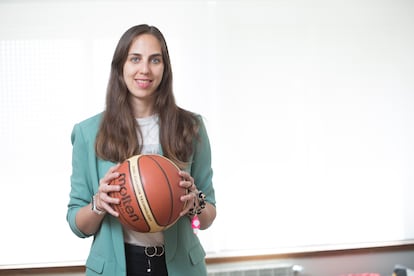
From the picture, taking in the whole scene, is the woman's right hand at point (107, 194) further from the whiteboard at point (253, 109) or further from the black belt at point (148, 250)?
the whiteboard at point (253, 109)

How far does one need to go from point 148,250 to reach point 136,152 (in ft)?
1.04

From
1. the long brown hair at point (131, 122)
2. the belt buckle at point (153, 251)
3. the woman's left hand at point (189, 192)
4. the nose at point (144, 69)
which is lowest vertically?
the belt buckle at point (153, 251)

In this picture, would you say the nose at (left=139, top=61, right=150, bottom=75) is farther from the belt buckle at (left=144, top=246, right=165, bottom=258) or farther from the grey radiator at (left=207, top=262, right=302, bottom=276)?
the grey radiator at (left=207, top=262, right=302, bottom=276)

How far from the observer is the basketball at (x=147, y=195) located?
55.4 inches

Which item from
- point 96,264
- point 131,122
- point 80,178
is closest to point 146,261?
point 96,264

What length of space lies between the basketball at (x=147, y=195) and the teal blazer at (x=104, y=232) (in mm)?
97

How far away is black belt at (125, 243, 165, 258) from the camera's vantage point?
1.50m

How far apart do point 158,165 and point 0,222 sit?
1.89 metres

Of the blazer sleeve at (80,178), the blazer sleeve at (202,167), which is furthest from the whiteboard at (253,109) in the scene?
the blazer sleeve at (80,178)

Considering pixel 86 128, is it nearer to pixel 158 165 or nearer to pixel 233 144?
pixel 158 165

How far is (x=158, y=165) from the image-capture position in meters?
1.46

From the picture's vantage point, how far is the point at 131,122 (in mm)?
1583

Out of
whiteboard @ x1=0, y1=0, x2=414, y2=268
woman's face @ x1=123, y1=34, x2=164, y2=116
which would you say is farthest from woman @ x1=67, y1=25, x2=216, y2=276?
whiteboard @ x1=0, y1=0, x2=414, y2=268

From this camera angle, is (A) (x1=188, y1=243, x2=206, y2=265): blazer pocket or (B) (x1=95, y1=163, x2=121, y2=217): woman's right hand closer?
(B) (x1=95, y1=163, x2=121, y2=217): woman's right hand
